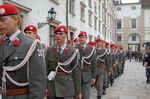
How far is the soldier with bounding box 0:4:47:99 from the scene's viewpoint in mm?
2296

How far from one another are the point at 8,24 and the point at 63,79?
190 centimetres

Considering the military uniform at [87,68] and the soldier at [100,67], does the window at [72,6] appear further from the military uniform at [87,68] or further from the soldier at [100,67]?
the military uniform at [87,68]

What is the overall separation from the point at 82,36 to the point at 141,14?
4854 centimetres

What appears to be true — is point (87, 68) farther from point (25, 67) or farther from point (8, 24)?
point (8, 24)

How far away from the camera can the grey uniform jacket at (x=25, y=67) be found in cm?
232

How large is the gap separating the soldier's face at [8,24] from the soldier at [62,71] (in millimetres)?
1731

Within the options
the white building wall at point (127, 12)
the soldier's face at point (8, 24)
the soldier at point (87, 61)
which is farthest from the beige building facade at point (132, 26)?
the soldier's face at point (8, 24)

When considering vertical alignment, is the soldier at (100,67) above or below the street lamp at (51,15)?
below

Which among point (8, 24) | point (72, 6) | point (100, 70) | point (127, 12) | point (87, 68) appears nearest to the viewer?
point (8, 24)

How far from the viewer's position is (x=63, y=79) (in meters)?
3.92

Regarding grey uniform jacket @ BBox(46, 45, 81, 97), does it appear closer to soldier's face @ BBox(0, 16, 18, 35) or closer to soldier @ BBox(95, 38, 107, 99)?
soldier's face @ BBox(0, 16, 18, 35)

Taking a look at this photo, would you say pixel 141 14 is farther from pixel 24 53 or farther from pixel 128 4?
pixel 24 53

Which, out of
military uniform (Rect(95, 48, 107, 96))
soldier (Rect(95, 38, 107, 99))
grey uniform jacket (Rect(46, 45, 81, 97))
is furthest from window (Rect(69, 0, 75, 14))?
grey uniform jacket (Rect(46, 45, 81, 97))

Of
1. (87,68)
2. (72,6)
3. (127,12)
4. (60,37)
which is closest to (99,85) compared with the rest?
(87,68)
